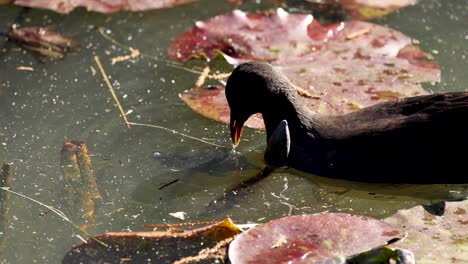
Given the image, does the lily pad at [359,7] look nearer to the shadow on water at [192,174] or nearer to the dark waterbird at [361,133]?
the dark waterbird at [361,133]

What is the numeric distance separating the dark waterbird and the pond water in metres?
0.08

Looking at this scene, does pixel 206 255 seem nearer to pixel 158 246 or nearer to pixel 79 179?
pixel 158 246

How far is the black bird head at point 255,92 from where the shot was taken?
4.70 meters

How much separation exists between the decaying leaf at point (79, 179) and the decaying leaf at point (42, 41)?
41.8 inches

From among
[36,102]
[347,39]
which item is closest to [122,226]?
[36,102]

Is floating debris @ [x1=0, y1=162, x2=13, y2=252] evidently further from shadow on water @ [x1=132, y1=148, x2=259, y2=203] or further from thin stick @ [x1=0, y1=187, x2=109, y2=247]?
shadow on water @ [x1=132, y1=148, x2=259, y2=203]

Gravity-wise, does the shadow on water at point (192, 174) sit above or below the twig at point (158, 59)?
below

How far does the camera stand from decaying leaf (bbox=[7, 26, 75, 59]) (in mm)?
5797

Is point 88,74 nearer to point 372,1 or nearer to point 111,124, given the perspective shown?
point 111,124

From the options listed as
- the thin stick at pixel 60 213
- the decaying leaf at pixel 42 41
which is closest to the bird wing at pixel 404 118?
the thin stick at pixel 60 213

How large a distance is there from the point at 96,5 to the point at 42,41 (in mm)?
365

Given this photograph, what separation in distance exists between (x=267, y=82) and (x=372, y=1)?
166cm

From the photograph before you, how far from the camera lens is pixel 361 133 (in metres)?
4.52

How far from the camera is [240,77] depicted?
473cm
